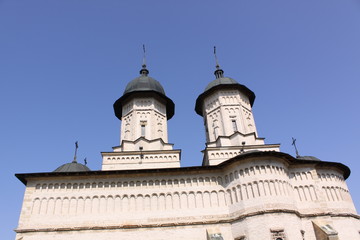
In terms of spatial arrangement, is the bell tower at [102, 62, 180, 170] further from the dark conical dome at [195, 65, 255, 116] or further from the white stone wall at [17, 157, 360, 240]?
the white stone wall at [17, 157, 360, 240]

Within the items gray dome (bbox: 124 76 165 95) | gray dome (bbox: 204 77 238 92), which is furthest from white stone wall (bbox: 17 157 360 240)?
gray dome (bbox: 204 77 238 92)

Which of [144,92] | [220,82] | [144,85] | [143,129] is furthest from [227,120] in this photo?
[144,85]

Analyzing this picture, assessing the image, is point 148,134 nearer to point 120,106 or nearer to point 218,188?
point 120,106

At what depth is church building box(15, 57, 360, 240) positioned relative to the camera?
682 inches

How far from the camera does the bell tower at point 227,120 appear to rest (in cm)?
2258

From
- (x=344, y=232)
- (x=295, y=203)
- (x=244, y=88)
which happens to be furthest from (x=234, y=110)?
(x=344, y=232)

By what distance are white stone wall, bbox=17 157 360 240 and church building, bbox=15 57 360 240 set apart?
58mm

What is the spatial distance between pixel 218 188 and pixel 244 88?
1092 cm

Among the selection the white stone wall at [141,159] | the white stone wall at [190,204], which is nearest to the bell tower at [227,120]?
the white stone wall at [141,159]

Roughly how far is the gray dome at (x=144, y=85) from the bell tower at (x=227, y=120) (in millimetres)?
4035

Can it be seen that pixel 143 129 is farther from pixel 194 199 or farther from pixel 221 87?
pixel 194 199

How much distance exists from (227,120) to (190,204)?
883cm

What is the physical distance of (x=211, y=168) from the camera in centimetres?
1988

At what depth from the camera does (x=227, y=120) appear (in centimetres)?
2494
